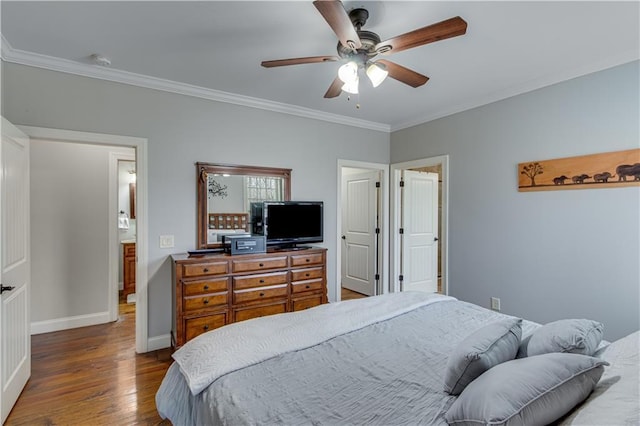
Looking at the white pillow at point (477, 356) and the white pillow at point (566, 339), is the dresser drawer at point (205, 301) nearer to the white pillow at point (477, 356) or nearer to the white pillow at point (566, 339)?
the white pillow at point (477, 356)

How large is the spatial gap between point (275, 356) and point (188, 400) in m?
0.43

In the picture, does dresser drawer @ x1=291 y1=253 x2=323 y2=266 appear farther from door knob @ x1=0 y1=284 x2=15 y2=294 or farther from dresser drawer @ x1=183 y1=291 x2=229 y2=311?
door knob @ x1=0 y1=284 x2=15 y2=294

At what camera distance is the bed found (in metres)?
0.93

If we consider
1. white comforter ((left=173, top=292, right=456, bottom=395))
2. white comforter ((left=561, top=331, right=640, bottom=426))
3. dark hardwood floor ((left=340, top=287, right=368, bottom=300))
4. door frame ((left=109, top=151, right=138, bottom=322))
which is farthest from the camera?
dark hardwood floor ((left=340, top=287, right=368, bottom=300))

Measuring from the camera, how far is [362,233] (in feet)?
16.5

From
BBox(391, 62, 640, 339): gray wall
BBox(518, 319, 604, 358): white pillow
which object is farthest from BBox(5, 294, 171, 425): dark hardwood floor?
BBox(391, 62, 640, 339): gray wall

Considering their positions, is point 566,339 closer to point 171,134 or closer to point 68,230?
point 171,134

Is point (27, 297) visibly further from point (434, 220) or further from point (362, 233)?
point (434, 220)

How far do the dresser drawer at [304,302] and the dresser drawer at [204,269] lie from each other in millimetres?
849

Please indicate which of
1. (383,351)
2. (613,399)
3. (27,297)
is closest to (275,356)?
(383,351)

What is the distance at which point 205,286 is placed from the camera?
112 inches

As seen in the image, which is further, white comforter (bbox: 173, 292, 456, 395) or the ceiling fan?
the ceiling fan

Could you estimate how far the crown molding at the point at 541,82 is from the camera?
2463 mm

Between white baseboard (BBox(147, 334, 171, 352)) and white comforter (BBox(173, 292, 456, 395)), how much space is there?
1715mm
